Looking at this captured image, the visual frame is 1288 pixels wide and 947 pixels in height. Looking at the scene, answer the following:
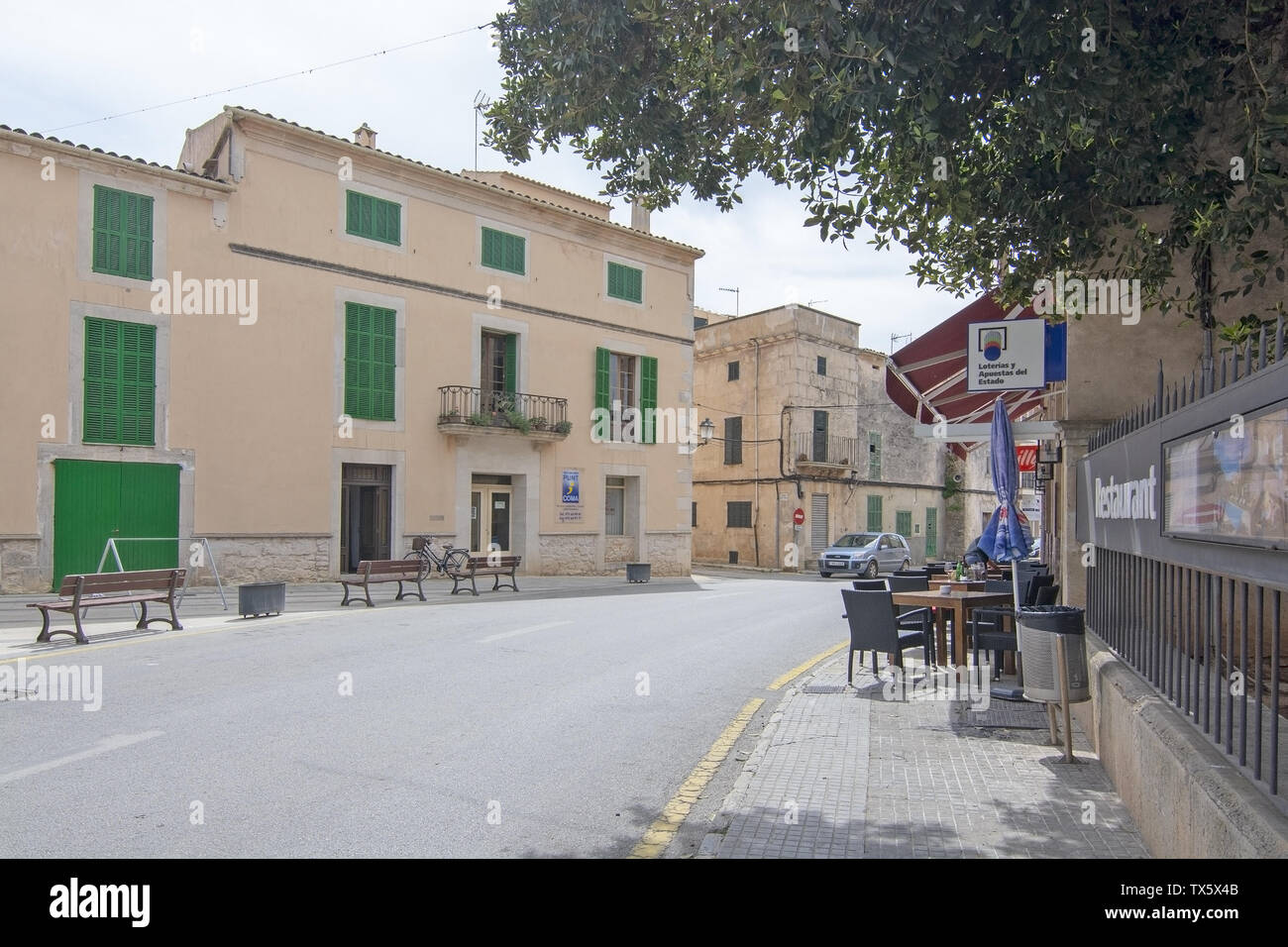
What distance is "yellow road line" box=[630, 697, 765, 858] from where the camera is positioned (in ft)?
15.2

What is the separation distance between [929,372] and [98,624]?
11.3 metres

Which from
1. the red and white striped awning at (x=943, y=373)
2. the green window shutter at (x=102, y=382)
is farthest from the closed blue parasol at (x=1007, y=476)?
the green window shutter at (x=102, y=382)

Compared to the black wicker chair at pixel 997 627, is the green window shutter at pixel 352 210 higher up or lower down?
higher up

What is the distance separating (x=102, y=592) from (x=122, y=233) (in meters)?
9.00

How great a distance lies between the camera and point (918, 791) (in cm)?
542

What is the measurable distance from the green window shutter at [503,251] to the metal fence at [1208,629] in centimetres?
1940

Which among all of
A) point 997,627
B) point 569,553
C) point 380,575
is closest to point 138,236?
point 380,575

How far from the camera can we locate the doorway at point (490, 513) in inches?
949

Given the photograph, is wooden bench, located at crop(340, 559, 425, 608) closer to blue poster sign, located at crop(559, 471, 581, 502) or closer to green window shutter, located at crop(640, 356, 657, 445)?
blue poster sign, located at crop(559, 471, 581, 502)

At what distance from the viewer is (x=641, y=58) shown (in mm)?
7016

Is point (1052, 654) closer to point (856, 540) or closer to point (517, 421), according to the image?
point (517, 421)

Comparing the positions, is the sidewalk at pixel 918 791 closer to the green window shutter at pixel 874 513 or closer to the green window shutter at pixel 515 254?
the green window shutter at pixel 515 254
